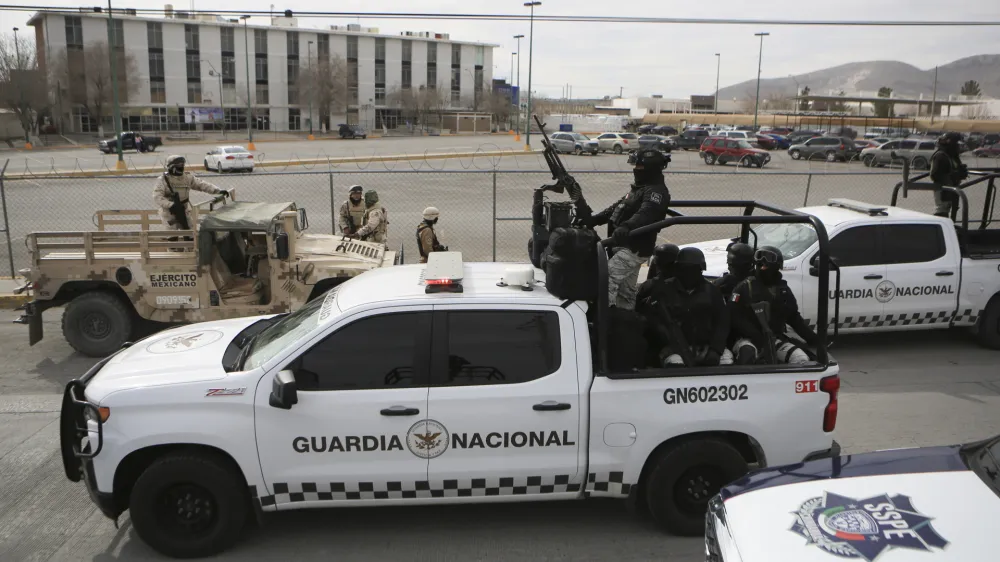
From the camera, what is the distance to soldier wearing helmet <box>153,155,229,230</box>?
9.80 m

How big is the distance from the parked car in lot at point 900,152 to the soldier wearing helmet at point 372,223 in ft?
119

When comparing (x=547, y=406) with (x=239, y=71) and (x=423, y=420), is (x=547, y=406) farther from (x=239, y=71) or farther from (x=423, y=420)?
(x=239, y=71)

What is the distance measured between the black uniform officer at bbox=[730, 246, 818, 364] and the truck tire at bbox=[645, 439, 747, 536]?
2.27 ft

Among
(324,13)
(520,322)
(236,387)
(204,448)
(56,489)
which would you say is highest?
(324,13)

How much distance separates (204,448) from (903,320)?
25.8 ft

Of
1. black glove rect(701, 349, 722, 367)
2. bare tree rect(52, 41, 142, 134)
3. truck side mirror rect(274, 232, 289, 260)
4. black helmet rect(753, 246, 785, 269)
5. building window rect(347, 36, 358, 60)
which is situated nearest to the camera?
A: black glove rect(701, 349, 722, 367)

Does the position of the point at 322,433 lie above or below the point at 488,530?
above

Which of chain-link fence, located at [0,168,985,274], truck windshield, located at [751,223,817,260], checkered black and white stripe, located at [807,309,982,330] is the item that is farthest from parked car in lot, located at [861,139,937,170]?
truck windshield, located at [751,223,817,260]

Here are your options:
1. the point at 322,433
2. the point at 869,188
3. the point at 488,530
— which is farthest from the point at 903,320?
the point at 869,188

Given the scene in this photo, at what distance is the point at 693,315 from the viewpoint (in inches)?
212

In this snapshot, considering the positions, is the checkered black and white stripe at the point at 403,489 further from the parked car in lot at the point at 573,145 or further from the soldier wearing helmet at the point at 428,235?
the parked car in lot at the point at 573,145

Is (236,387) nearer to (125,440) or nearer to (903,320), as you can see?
(125,440)

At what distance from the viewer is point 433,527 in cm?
529

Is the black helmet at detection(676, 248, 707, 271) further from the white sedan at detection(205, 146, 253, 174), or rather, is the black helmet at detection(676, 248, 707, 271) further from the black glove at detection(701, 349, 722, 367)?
the white sedan at detection(205, 146, 253, 174)
